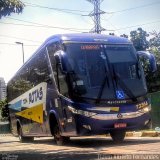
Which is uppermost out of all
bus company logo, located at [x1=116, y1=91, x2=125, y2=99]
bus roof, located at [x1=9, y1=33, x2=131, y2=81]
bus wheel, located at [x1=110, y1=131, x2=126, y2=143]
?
bus roof, located at [x1=9, y1=33, x2=131, y2=81]

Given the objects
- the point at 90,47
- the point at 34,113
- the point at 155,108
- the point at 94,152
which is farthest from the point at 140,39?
the point at 94,152

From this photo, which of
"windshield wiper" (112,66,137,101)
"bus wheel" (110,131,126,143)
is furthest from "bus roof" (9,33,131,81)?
"bus wheel" (110,131,126,143)

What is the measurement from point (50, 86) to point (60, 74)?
51.8 inches

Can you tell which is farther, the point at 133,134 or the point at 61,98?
the point at 133,134

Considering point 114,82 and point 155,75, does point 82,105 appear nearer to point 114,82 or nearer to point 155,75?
point 114,82

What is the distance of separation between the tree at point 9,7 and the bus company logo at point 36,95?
6.25 m

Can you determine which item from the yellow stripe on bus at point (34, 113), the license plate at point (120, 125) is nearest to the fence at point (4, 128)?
the yellow stripe on bus at point (34, 113)

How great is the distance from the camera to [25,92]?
1875cm

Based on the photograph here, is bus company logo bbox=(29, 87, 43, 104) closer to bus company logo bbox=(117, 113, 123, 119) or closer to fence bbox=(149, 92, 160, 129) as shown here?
bus company logo bbox=(117, 113, 123, 119)

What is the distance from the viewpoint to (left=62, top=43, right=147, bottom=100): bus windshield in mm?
12141

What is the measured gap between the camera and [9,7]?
30.8 feet

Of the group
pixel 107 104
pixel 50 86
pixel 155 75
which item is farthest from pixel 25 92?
pixel 155 75

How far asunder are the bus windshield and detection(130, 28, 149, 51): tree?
24.9 meters

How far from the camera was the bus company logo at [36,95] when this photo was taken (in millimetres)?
15539
